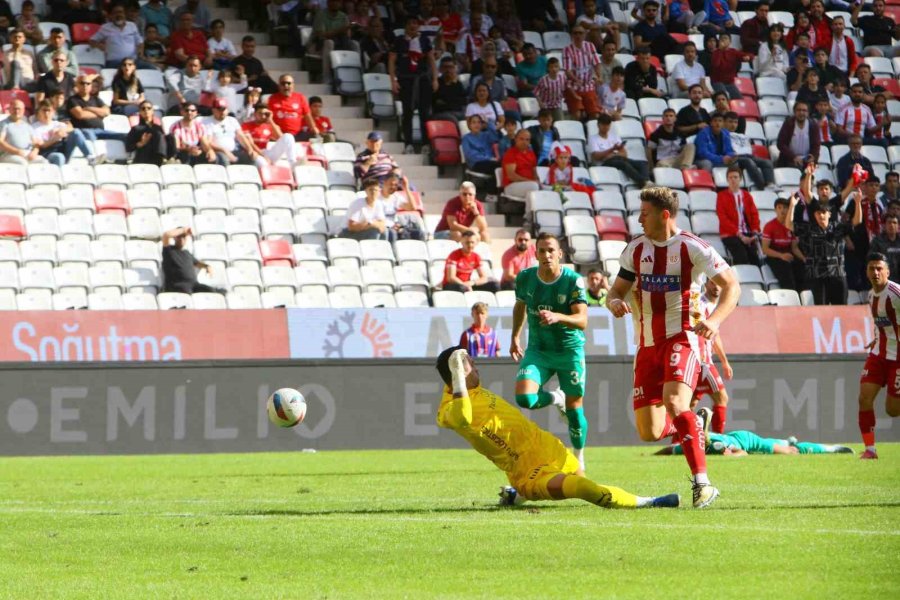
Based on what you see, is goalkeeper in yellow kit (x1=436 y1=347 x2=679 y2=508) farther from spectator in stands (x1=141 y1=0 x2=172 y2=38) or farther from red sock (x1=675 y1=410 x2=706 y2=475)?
spectator in stands (x1=141 y1=0 x2=172 y2=38)

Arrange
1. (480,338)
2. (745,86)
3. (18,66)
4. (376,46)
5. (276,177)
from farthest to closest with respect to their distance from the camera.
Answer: (745,86) < (376,46) < (276,177) < (18,66) < (480,338)

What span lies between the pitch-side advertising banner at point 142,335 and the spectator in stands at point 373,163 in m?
4.13

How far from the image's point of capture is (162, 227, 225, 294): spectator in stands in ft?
65.1

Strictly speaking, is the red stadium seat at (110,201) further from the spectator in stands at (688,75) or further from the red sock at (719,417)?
the spectator in stands at (688,75)

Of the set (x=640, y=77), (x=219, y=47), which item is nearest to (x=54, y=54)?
(x=219, y=47)

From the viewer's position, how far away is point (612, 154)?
2527 centimetres

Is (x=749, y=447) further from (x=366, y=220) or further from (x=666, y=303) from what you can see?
(x=666, y=303)

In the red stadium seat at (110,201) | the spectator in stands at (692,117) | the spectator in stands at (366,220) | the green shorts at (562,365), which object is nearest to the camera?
the green shorts at (562,365)

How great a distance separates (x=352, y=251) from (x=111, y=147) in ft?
13.6

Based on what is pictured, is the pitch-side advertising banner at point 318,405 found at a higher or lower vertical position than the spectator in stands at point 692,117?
lower

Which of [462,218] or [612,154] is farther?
[612,154]

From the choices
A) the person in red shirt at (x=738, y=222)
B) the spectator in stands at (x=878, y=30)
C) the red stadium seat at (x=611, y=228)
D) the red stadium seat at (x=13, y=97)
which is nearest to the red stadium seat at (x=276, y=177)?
the red stadium seat at (x=13, y=97)

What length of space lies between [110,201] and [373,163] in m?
4.15

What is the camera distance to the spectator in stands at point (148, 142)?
71.6ft
